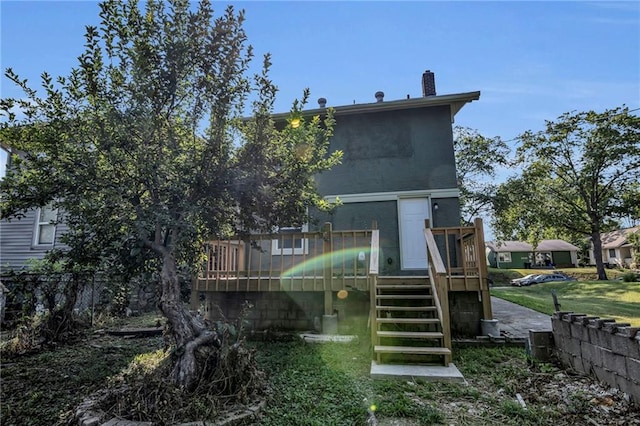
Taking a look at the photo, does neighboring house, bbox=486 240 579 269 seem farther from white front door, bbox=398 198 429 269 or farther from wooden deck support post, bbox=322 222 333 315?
wooden deck support post, bbox=322 222 333 315

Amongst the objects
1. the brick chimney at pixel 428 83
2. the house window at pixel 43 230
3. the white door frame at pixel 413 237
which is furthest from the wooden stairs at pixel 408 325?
the house window at pixel 43 230

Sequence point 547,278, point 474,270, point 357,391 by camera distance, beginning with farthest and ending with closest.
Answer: point 547,278, point 474,270, point 357,391

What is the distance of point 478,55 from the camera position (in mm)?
7824

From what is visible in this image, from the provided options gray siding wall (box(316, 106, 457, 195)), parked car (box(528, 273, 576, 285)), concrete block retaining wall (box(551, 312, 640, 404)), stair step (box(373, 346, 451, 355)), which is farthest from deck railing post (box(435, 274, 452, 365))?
parked car (box(528, 273, 576, 285))

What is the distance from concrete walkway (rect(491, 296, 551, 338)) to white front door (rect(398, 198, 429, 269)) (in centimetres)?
213

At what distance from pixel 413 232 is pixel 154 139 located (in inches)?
246

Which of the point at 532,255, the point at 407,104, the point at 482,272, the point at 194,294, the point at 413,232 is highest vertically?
the point at 407,104

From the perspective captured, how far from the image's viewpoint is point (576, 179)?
67.7 ft

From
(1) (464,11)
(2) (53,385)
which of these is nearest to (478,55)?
(1) (464,11)

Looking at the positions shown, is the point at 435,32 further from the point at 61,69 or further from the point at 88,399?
the point at 88,399

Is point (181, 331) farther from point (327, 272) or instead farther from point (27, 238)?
point (27, 238)

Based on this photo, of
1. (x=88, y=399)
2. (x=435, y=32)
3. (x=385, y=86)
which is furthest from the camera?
(x=385, y=86)

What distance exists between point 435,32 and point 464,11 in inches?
26.1

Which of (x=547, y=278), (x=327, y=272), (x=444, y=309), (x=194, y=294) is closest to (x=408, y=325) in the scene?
(x=444, y=309)
